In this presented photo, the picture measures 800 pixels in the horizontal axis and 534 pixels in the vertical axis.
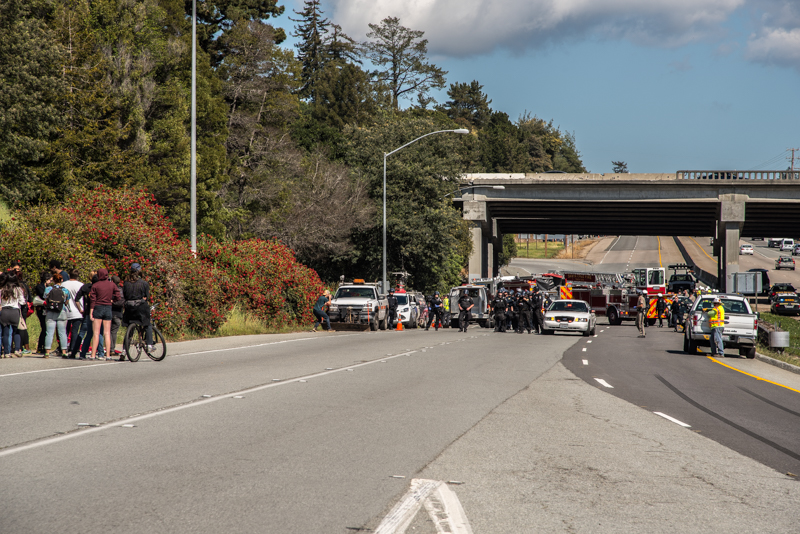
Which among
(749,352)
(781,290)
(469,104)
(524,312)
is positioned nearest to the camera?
(749,352)

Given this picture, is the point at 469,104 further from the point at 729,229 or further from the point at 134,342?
the point at 134,342

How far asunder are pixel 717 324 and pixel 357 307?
14728 millimetres

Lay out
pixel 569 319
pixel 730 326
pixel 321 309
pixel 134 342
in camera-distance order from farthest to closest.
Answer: pixel 569 319 < pixel 321 309 < pixel 730 326 < pixel 134 342

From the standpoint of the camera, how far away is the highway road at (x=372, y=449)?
5680 mm

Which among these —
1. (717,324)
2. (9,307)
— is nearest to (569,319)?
(717,324)

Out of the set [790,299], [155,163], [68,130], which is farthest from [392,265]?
[790,299]

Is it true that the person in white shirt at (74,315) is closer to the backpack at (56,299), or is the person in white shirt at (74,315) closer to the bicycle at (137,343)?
the backpack at (56,299)

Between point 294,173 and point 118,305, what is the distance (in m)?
32.6

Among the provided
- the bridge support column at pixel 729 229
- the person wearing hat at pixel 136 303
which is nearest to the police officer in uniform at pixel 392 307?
the person wearing hat at pixel 136 303

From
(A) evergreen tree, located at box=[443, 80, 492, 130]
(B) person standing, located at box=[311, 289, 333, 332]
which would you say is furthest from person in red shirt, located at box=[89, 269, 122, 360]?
(A) evergreen tree, located at box=[443, 80, 492, 130]

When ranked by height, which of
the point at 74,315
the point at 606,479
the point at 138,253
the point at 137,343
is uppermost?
the point at 138,253

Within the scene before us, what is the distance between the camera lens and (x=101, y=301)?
52.3ft

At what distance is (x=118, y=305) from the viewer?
1638cm

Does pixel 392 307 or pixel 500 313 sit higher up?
pixel 392 307
